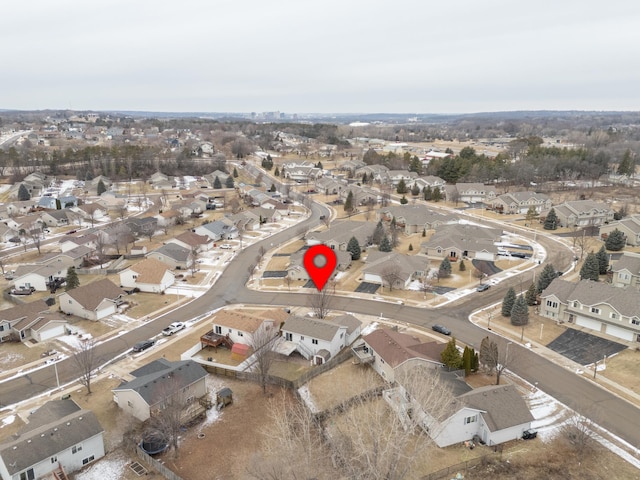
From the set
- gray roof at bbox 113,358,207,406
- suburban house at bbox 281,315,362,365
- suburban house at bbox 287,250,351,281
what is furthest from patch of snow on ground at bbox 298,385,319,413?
suburban house at bbox 287,250,351,281

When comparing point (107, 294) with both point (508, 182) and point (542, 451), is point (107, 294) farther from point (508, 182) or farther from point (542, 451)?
point (508, 182)

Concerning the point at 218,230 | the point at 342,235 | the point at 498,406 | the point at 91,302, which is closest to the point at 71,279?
the point at 91,302

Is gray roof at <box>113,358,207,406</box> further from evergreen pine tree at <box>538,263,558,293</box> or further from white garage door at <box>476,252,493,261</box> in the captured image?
white garage door at <box>476,252,493,261</box>

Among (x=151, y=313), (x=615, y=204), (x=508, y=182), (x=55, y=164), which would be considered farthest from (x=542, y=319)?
(x=55, y=164)

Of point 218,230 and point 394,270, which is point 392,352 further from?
point 218,230

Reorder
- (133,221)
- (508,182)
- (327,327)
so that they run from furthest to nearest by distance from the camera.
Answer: (508,182) < (133,221) < (327,327)

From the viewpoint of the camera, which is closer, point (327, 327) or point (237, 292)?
point (327, 327)
